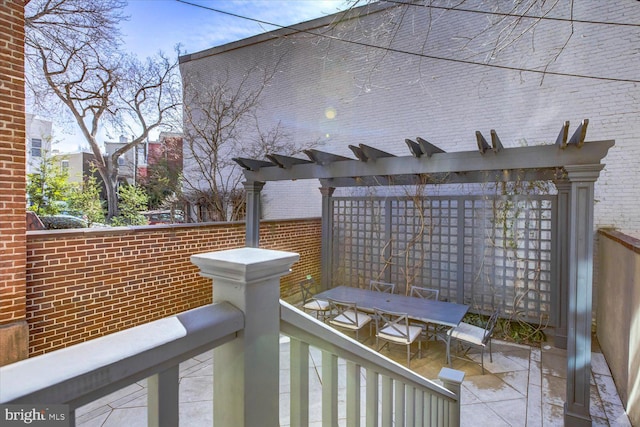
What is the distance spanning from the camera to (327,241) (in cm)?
657

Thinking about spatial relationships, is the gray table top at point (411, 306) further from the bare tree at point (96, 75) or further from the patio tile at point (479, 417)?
the bare tree at point (96, 75)

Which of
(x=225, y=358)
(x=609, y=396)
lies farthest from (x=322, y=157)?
(x=609, y=396)

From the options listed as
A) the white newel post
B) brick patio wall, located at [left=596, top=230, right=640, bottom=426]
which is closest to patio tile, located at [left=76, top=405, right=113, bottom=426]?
the white newel post

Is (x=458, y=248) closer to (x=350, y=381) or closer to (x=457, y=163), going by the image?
(x=457, y=163)

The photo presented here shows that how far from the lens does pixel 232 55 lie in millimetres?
9281

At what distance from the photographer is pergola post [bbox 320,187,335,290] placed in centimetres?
649

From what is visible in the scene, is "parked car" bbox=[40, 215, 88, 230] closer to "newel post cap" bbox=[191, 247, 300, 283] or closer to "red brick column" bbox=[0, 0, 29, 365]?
"red brick column" bbox=[0, 0, 29, 365]

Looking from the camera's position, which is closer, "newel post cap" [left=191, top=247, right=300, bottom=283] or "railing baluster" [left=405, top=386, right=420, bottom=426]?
"newel post cap" [left=191, top=247, right=300, bottom=283]

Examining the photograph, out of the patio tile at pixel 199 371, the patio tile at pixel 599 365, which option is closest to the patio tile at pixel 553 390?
the patio tile at pixel 599 365

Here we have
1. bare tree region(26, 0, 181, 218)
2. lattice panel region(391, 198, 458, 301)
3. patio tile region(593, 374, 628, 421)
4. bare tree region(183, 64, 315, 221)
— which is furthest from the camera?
bare tree region(183, 64, 315, 221)

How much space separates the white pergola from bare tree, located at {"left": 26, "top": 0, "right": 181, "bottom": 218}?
7019 mm

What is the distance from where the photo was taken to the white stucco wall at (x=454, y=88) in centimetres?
502

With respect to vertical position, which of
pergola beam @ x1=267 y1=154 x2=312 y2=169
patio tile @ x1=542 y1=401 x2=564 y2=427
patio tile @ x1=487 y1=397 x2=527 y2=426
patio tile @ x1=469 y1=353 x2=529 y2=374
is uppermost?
pergola beam @ x1=267 y1=154 x2=312 y2=169

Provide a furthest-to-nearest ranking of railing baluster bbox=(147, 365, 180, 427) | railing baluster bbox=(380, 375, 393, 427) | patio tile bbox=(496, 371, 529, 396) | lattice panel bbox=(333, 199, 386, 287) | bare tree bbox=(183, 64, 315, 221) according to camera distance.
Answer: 1. bare tree bbox=(183, 64, 315, 221)
2. lattice panel bbox=(333, 199, 386, 287)
3. patio tile bbox=(496, 371, 529, 396)
4. railing baluster bbox=(380, 375, 393, 427)
5. railing baluster bbox=(147, 365, 180, 427)
